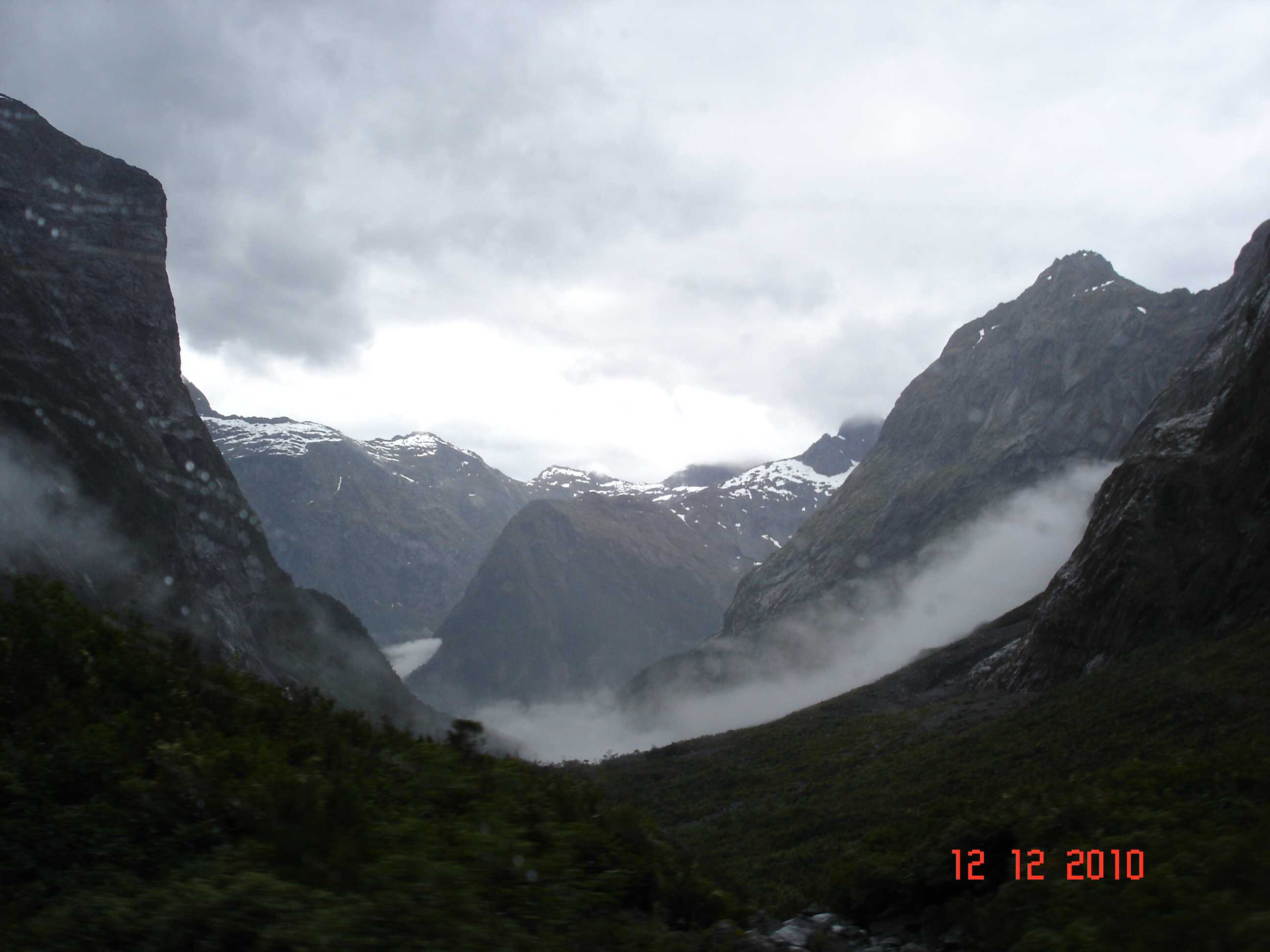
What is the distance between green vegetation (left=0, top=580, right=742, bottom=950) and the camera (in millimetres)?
6824

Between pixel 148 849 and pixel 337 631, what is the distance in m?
161

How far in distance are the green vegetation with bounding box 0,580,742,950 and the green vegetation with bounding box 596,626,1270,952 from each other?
3377mm

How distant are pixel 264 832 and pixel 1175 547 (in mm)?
69795

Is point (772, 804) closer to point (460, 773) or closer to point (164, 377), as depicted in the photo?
point (460, 773)

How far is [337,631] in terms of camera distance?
160 m

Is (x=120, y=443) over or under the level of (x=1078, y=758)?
over

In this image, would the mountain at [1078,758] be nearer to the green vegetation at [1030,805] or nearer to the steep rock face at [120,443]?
the green vegetation at [1030,805]

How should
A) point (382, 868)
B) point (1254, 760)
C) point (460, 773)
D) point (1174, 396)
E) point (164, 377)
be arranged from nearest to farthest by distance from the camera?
point (382, 868) → point (460, 773) → point (1254, 760) → point (1174, 396) → point (164, 377)

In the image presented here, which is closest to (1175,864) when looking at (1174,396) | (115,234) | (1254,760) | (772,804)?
(1254,760)
